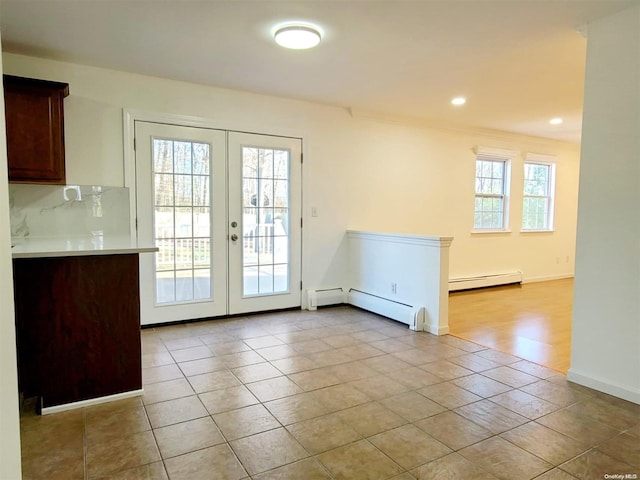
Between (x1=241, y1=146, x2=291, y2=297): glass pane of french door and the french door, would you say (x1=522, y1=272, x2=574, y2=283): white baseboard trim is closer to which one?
the french door

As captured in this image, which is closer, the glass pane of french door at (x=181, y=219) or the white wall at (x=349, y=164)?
the white wall at (x=349, y=164)

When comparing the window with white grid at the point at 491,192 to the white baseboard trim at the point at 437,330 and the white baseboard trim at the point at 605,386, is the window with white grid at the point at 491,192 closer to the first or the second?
the white baseboard trim at the point at 437,330

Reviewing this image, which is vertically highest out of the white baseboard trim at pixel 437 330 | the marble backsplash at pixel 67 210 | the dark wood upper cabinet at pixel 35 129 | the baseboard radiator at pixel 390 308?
the dark wood upper cabinet at pixel 35 129

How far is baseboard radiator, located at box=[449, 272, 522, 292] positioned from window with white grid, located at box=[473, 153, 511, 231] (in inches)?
28.6

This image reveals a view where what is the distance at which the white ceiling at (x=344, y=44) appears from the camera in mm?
2514

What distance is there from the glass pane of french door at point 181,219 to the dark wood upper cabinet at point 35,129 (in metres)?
0.71

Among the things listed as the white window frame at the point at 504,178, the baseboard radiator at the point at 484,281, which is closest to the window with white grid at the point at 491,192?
the white window frame at the point at 504,178

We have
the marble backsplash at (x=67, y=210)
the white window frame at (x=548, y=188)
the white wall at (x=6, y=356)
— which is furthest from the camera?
the white window frame at (x=548, y=188)

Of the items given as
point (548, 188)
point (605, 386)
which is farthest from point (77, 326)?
point (548, 188)

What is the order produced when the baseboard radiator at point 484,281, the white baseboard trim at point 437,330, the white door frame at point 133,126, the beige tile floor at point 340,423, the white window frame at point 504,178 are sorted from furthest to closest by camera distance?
the white window frame at point 504,178 → the baseboard radiator at point 484,281 → the white baseboard trim at point 437,330 → the white door frame at point 133,126 → the beige tile floor at point 340,423

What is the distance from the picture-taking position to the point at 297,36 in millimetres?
2801

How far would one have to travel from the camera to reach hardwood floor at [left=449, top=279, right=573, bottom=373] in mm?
3486

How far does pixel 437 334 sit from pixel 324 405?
1.78 metres

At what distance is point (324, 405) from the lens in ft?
8.09
